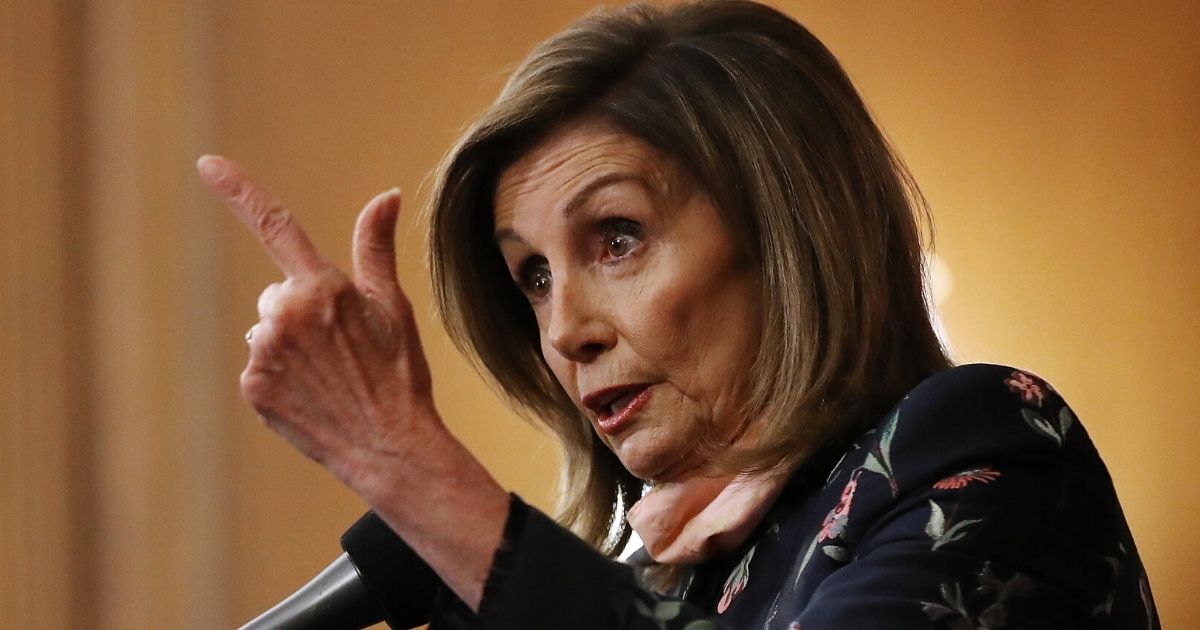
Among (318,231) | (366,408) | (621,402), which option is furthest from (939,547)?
(318,231)

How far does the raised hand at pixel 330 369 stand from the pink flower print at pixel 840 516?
12.8 inches

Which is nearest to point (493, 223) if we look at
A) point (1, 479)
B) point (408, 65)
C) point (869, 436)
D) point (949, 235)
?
point (869, 436)

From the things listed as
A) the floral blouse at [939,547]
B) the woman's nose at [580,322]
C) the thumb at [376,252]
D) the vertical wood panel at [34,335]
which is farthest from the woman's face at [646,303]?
the vertical wood panel at [34,335]

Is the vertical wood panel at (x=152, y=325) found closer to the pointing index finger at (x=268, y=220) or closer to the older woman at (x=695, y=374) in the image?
the older woman at (x=695, y=374)

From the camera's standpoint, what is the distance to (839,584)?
0.89m

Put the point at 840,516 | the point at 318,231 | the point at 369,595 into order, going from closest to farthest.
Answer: the point at 840,516 → the point at 369,595 → the point at 318,231

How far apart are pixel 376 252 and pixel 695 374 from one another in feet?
1.58

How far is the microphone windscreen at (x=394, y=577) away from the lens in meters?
1.18

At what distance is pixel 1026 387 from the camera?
0.99m

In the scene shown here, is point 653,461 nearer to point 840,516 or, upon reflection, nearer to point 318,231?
point 840,516

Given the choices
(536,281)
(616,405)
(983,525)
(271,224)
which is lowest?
(983,525)

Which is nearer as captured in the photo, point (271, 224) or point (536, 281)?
point (271, 224)

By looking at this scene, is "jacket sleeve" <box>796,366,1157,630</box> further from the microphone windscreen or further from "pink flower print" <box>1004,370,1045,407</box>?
the microphone windscreen

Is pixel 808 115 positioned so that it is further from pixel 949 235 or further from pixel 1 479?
pixel 949 235
